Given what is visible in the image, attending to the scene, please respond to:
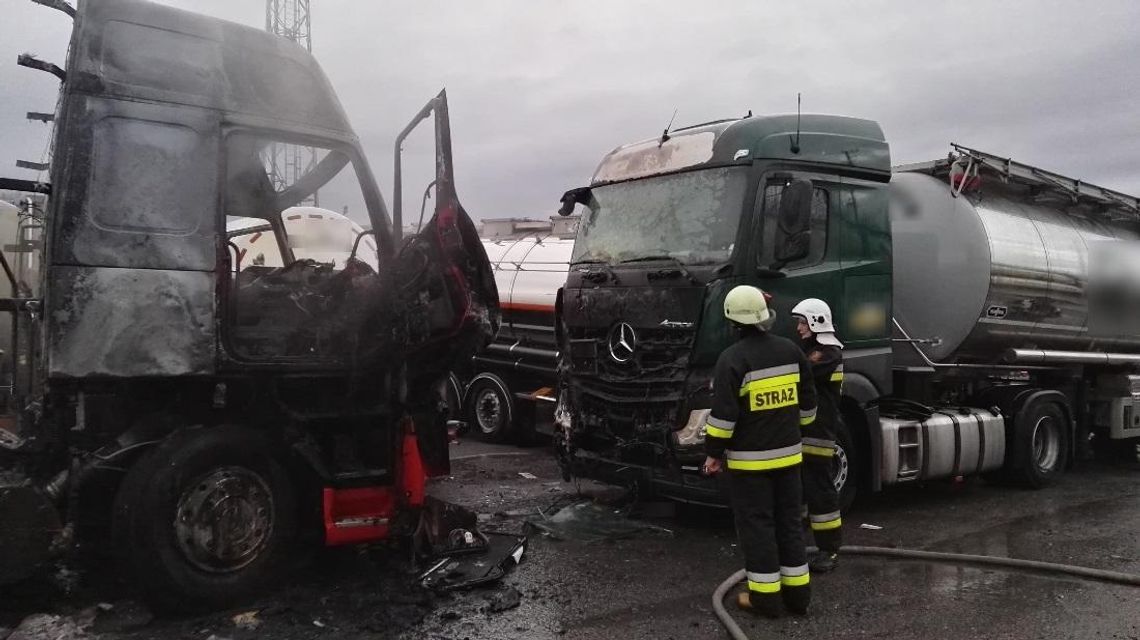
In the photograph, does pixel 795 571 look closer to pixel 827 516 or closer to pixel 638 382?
pixel 827 516

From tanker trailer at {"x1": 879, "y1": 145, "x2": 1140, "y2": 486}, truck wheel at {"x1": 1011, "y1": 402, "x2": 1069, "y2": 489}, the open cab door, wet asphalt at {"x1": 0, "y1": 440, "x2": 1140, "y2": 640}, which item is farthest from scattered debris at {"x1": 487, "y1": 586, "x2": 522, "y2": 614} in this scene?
truck wheel at {"x1": 1011, "y1": 402, "x2": 1069, "y2": 489}

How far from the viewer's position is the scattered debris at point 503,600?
4.33 m

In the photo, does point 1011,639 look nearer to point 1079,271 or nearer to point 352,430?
point 352,430

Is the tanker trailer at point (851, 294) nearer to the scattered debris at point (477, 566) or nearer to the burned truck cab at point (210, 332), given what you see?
the scattered debris at point (477, 566)

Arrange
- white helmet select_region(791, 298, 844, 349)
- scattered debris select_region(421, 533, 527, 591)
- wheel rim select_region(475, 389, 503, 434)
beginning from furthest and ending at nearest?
1. wheel rim select_region(475, 389, 503, 434)
2. white helmet select_region(791, 298, 844, 349)
3. scattered debris select_region(421, 533, 527, 591)

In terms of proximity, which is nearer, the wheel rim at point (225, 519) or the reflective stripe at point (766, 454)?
the wheel rim at point (225, 519)

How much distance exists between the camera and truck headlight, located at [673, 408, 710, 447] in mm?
5316

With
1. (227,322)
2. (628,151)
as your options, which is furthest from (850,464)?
(227,322)

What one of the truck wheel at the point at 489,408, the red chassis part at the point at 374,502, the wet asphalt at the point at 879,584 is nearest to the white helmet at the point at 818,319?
the wet asphalt at the point at 879,584

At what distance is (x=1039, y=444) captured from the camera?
7.99 m

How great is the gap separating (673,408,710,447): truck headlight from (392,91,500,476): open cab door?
1512mm

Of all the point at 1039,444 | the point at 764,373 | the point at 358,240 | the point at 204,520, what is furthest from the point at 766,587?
the point at 1039,444

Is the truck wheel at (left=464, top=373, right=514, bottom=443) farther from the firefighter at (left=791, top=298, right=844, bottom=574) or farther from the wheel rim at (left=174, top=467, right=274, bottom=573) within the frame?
the wheel rim at (left=174, top=467, right=274, bottom=573)

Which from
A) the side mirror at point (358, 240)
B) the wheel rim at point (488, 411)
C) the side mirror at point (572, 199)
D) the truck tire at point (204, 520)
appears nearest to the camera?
the truck tire at point (204, 520)
